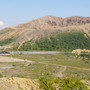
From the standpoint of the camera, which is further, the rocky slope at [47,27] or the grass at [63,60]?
the rocky slope at [47,27]

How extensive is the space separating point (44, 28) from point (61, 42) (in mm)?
29462

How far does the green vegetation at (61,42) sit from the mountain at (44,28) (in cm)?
435

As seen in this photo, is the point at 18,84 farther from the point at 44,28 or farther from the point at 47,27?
the point at 47,27

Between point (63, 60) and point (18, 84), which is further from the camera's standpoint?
point (63, 60)

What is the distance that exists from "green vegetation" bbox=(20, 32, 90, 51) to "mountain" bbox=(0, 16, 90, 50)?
4.35 metres

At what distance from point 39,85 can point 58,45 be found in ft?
229

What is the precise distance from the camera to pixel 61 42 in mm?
92875

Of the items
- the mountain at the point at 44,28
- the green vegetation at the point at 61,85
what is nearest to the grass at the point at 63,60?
the green vegetation at the point at 61,85

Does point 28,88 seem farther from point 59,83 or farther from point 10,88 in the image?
point 59,83

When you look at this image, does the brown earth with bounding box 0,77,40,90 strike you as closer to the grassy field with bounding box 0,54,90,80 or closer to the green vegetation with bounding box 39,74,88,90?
the green vegetation with bounding box 39,74,88,90

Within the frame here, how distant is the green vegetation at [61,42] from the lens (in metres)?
86.6

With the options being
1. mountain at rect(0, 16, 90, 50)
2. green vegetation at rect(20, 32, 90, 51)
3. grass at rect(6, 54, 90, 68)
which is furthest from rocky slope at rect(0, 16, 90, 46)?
grass at rect(6, 54, 90, 68)

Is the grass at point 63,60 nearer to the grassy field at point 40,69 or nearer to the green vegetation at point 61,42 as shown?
the grassy field at point 40,69

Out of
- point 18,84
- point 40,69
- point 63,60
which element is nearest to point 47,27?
point 63,60
